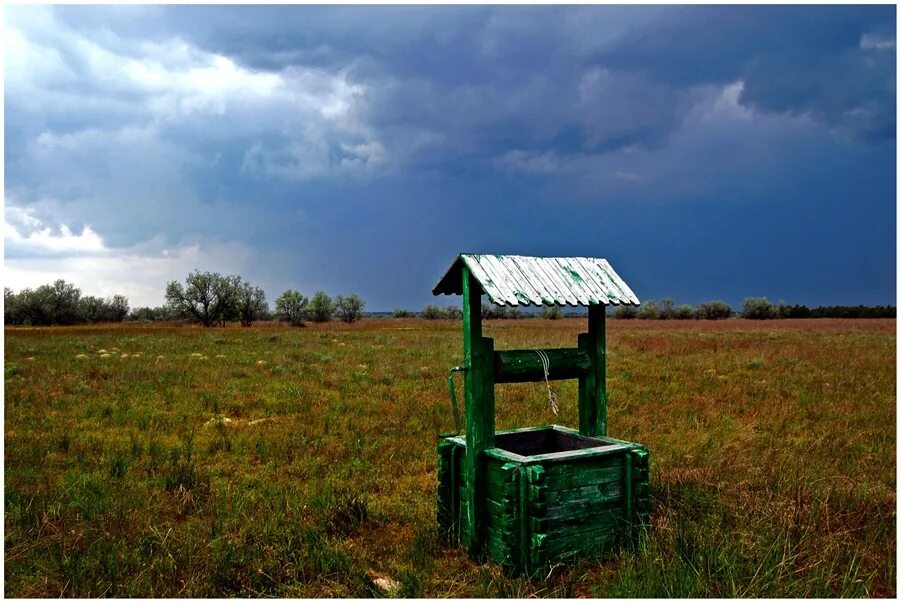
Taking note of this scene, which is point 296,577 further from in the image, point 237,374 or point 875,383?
point 875,383

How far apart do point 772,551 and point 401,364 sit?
604 inches

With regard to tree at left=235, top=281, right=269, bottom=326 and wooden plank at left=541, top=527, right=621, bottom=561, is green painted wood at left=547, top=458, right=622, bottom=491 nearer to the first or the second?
wooden plank at left=541, top=527, right=621, bottom=561

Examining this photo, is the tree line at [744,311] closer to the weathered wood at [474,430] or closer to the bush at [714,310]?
the bush at [714,310]

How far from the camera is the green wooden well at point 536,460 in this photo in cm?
502

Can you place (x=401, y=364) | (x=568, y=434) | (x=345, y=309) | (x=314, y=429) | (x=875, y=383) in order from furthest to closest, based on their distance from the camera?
(x=345, y=309) → (x=401, y=364) → (x=875, y=383) → (x=314, y=429) → (x=568, y=434)

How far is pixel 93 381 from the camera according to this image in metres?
16.0

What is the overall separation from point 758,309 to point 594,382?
98.9 meters

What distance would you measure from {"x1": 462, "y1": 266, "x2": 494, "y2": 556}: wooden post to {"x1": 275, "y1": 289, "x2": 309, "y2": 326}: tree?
91502 mm

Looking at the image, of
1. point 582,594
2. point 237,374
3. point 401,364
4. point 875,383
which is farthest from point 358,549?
point 875,383

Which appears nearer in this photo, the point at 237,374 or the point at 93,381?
the point at 93,381

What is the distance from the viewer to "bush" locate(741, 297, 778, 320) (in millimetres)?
91500

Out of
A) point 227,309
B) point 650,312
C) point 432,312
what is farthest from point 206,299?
point 650,312

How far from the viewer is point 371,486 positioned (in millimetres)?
7539

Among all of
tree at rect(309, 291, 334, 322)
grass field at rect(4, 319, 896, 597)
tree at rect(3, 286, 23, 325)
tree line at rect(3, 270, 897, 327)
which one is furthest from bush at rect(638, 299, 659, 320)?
tree at rect(3, 286, 23, 325)
